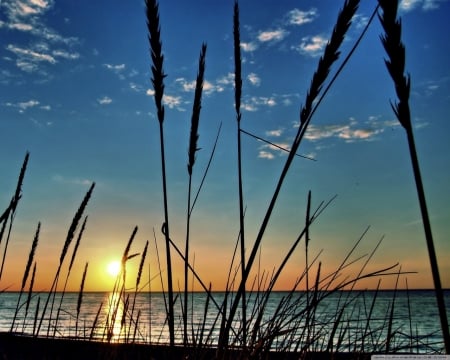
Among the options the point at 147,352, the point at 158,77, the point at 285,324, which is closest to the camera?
the point at 158,77

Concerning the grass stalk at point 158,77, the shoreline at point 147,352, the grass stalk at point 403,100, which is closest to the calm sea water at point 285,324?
the shoreline at point 147,352

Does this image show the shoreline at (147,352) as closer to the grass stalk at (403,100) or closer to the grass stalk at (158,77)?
the grass stalk at (158,77)

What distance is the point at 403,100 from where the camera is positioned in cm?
60

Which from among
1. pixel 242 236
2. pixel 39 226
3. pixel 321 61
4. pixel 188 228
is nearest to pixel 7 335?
pixel 39 226

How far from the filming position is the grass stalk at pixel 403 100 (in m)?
0.59

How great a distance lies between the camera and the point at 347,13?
88 centimetres

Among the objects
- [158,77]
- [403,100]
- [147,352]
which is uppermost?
[158,77]

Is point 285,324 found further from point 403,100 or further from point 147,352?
point 403,100

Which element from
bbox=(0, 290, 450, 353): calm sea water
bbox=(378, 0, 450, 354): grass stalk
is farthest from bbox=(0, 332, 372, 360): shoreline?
bbox=(378, 0, 450, 354): grass stalk

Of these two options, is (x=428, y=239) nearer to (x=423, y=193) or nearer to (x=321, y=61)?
(x=423, y=193)

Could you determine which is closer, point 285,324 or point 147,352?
point 285,324

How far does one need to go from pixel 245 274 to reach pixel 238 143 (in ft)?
2.49

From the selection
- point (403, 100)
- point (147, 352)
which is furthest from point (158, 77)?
point (147, 352)

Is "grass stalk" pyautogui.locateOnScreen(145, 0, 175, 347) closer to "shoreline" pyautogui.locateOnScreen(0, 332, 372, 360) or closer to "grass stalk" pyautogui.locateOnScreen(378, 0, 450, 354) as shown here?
"shoreline" pyautogui.locateOnScreen(0, 332, 372, 360)
